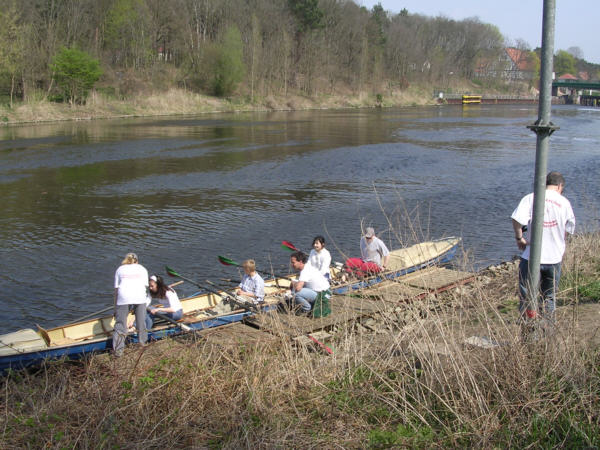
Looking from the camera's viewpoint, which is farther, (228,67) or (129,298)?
(228,67)

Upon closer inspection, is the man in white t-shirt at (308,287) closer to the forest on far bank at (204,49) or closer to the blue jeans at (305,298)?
the blue jeans at (305,298)

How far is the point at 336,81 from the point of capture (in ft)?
314

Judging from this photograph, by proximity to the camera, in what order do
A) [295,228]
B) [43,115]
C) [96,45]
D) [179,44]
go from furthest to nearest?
1. [179,44]
2. [96,45]
3. [43,115]
4. [295,228]

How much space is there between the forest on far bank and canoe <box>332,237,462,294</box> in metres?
52.3

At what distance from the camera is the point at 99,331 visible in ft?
31.8

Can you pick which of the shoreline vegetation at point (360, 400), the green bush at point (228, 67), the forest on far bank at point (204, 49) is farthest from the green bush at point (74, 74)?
the shoreline vegetation at point (360, 400)

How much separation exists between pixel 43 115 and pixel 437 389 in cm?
5795

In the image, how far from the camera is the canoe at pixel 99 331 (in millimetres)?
8188

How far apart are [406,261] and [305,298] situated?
3.83 metres

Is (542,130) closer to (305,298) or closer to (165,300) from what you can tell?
(305,298)

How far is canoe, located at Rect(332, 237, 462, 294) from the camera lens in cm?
1081

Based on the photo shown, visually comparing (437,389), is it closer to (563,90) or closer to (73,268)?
(73,268)

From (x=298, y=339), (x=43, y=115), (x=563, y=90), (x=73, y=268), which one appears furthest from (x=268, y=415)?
(x=563, y=90)

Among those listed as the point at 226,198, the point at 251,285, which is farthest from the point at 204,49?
the point at 251,285
